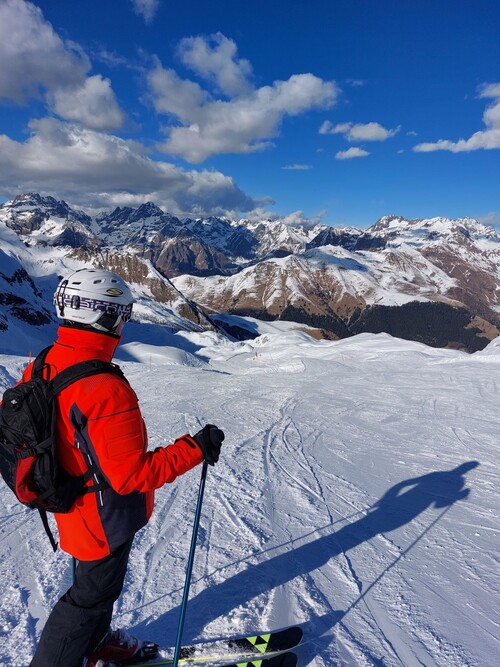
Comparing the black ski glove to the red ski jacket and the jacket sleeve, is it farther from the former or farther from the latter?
the jacket sleeve

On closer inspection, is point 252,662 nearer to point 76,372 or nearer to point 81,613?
point 81,613

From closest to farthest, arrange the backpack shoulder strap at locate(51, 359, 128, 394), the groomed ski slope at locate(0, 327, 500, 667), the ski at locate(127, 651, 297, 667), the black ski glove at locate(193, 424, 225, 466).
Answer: the backpack shoulder strap at locate(51, 359, 128, 394), the black ski glove at locate(193, 424, 225, 466), the ski at locate(127, 651, 297, 667), the groomed ski slope at locate(0, 327, 500, 667)

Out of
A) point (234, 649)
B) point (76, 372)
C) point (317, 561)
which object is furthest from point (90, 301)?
point (317, 561)

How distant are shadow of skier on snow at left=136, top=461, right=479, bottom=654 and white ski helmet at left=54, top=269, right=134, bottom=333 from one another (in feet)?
11.1

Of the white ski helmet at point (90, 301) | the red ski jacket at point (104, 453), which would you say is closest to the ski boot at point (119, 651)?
the red ski jacket at point (104, 453)

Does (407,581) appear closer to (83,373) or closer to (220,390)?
(83,373)

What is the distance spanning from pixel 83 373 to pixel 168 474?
3.35ft

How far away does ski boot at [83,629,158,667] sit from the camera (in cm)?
370

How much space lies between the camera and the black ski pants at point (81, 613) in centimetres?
326

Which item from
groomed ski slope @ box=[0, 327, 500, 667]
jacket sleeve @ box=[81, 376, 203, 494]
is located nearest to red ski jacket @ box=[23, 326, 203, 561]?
jacket sleeve @ box=[81, 376, 203, 494]

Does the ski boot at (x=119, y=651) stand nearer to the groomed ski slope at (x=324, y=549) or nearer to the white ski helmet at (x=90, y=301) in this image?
the groomed ski slope at (x=324, y=549)

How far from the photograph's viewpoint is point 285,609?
4.76 meters

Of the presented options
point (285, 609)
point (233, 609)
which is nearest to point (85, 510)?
point (233, 609)

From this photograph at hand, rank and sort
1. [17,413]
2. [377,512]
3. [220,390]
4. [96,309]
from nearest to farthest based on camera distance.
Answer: [17,413] → [96,309] → [377,512] → [220,390]
